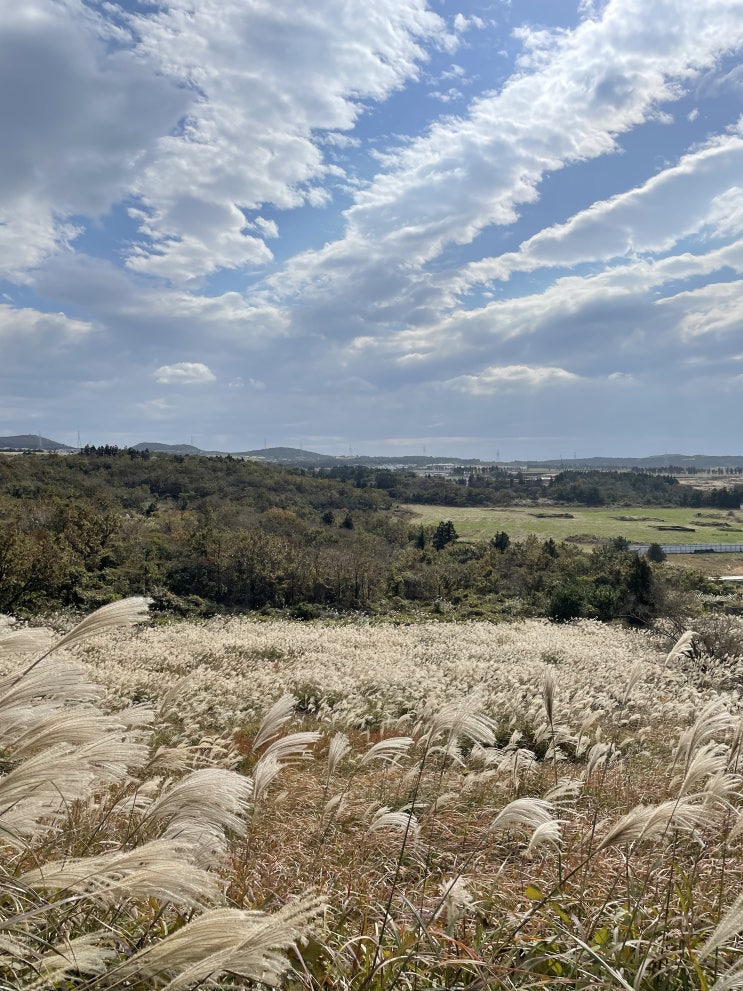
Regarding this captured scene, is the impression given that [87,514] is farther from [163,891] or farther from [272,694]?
[163,891]

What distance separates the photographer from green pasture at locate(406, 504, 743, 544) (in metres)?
78.0

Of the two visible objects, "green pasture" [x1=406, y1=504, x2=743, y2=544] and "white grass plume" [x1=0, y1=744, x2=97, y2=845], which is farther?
"green pasture" [x1=406, y1=504, x2=743, y2=544]

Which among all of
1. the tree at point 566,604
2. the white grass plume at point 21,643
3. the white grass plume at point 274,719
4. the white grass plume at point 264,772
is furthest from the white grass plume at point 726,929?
the tree at point 566,604

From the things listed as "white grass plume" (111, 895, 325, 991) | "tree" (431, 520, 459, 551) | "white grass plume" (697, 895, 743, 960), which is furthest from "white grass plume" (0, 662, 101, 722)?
"tree" (431, 520, 459, 551)

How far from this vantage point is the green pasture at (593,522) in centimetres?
7800

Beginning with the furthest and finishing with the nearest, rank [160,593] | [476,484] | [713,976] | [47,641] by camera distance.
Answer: [476,484]
[160,593]
[47,641]
[713,976]

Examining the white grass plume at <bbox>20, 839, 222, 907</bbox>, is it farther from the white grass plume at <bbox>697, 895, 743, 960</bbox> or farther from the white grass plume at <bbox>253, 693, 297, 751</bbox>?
the white grass plume at <bbox>253, 693, 297, 751</bbox>

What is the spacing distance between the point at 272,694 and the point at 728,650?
14.1 meters

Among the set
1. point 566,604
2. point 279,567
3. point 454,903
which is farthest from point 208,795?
point 279,567

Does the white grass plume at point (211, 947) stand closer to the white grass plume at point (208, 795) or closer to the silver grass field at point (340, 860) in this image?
the silver grass field at point (340, 860)

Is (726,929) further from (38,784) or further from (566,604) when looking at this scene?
(566,604)

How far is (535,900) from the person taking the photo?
258 cm

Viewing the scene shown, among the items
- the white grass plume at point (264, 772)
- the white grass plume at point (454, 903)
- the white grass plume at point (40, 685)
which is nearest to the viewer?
the white grass plume at point (40, 685)

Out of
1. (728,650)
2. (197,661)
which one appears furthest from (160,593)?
(728,650)
